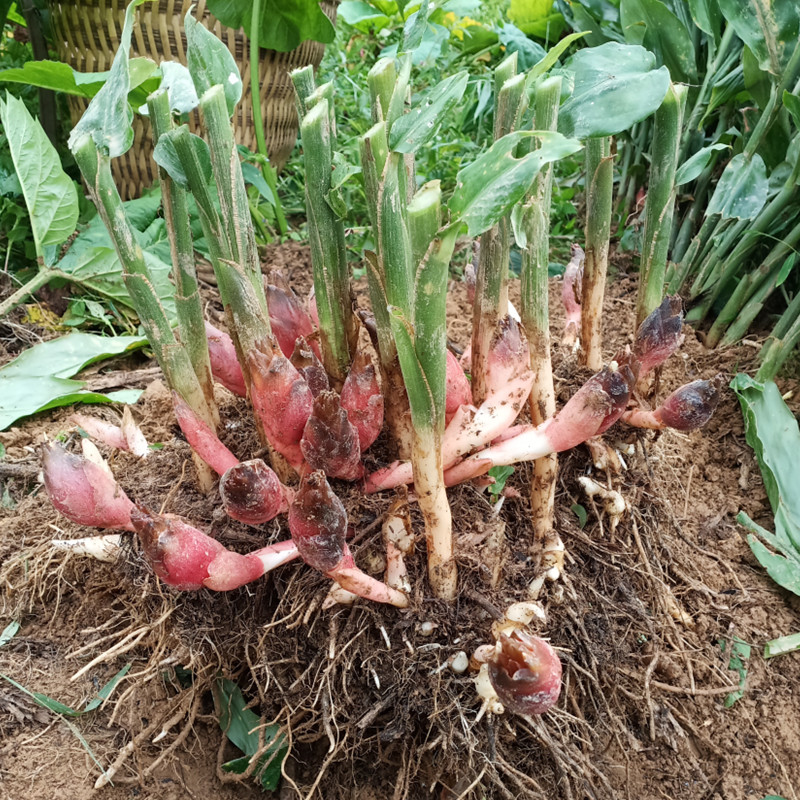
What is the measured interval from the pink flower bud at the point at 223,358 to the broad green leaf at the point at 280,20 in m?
1.12

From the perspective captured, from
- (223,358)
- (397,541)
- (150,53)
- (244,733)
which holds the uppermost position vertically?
(150,53)

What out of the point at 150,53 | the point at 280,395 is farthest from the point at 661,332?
the point at 150,53

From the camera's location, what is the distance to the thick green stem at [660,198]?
814mm

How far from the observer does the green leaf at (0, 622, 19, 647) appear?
963 millimetres

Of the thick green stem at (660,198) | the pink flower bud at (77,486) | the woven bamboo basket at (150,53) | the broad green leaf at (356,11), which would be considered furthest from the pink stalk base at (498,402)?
the broad green leaf at (356,11)

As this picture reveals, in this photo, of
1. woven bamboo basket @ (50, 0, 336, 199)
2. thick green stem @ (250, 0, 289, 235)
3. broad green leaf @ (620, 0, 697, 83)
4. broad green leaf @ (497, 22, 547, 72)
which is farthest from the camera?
broad green leaf @ (497, 22, 547, 72)

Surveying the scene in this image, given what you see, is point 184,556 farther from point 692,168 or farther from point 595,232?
point 692,168

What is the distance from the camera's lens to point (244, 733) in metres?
0.89

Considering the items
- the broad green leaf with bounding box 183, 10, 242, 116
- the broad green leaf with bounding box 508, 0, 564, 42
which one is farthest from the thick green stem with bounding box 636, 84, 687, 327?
the broad green leaf with bounding box 508, 0, 564, 42

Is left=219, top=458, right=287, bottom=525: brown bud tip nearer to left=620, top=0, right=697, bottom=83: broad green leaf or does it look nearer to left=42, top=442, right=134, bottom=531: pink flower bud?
left=42, top=442, right=134, bottom=531: pink flower bud

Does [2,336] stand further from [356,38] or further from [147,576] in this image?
[356,38]

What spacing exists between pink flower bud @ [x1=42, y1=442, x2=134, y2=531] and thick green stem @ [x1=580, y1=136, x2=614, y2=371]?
0.66 meters

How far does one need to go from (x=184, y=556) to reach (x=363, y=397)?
26 cm

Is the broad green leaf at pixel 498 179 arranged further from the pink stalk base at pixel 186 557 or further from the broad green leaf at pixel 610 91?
the pink stalk base at pixel 186 557
